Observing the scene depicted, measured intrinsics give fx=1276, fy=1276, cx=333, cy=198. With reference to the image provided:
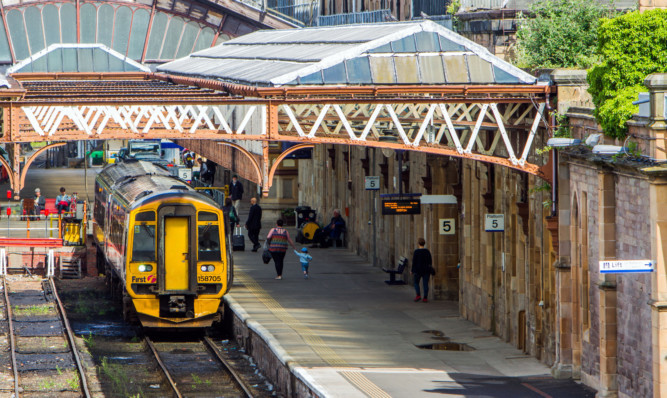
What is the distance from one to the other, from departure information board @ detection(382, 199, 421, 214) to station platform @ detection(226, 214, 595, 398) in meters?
2.13

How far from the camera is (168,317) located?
82.9 feet

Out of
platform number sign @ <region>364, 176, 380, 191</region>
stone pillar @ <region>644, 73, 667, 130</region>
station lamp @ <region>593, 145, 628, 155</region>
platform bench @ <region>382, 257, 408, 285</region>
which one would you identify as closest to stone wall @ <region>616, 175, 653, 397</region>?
station lamp @ <region>593, 145, 628, 155</region>

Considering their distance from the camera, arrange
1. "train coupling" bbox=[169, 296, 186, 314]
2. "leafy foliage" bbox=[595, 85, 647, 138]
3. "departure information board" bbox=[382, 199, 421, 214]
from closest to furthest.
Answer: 1. "leafy foliage" bbox=[595, 85, 647, 138]
2. "train coupling" bbox=[169, 296, 186, 314]
3. "departure information board" bbox=[382, 199, 421, 214]

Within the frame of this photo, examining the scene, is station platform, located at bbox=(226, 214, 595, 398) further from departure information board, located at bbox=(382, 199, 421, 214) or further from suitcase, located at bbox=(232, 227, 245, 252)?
suitcase, located at bbox=(232, 227, 245, 252)

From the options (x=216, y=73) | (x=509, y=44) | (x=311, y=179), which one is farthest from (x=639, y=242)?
(x=311, y=179)

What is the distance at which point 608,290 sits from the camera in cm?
1812

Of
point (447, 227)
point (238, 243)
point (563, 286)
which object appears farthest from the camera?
point (238, 243)

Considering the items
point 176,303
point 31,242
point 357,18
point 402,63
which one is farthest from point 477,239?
point 357,18

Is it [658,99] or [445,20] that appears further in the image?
[445,20]

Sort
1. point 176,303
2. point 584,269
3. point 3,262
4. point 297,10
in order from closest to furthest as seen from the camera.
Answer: point 584,269 < point 176,303 < point 3,262 < point 297,10

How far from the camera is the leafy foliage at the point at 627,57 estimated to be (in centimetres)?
1748

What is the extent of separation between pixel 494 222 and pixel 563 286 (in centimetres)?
332

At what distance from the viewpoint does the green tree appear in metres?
23.9

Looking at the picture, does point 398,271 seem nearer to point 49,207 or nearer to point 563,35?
point 563,35
